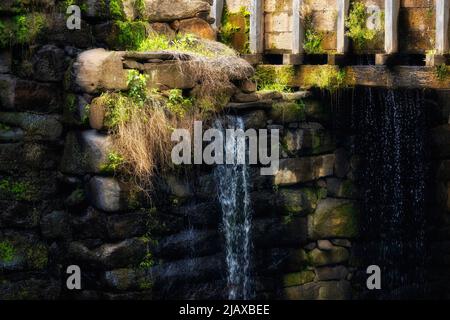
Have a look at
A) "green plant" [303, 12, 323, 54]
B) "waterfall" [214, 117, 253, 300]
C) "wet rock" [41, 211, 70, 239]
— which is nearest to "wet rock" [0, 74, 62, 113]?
"wet rock" [41, 211, 70, 239]

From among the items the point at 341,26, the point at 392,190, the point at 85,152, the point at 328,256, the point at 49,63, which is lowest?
the point at 328,256

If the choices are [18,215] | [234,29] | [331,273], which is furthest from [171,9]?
[331,273]

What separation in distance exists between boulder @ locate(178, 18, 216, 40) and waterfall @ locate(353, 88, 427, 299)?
2046 mm

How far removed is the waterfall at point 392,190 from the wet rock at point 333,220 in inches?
7.5

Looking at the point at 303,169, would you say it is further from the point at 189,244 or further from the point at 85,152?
the point at 85,152

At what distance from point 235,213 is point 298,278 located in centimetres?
150

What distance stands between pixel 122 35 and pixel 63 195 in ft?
6.28

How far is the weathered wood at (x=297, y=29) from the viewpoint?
11773mm

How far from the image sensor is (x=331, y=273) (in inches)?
494

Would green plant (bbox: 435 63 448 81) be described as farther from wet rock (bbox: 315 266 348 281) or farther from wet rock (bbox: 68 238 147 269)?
wet rock (bbox: 68 238 147 269)

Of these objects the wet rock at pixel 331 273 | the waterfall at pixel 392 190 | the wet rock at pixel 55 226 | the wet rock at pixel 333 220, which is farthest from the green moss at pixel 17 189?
the waterfall at pixel 392 190

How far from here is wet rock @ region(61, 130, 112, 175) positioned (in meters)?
10.1

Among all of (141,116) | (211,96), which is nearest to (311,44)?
(211,96)

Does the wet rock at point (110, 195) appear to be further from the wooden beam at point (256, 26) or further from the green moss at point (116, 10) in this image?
the wooden beam at point (256, 26)
